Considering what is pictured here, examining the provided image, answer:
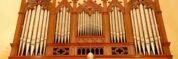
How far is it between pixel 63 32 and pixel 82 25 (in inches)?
18.4

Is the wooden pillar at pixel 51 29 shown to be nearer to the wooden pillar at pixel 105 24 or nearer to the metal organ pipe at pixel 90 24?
the metal organ pipe at pixel 90 24

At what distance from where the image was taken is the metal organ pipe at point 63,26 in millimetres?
8031

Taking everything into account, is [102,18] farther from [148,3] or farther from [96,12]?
[148,3]

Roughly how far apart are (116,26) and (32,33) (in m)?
1.91

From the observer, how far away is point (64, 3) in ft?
29.0

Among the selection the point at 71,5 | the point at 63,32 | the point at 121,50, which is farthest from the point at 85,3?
the point at 121,50

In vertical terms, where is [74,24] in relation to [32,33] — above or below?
above

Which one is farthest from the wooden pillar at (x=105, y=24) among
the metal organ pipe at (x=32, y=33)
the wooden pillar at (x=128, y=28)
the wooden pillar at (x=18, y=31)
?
the wooden pillar at (x=18, y=31)

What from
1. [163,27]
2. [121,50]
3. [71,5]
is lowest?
[121,50]

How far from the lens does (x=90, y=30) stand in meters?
8.13

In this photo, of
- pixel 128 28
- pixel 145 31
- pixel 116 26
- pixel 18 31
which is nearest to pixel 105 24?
pixel 116 26

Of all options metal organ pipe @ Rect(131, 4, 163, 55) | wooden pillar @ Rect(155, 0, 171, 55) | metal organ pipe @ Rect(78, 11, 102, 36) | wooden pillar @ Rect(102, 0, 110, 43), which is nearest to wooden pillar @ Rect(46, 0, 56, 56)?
metal organ pipe @ Rect(78, 11, 102, 36)

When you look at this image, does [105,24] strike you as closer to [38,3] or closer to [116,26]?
[116,26]

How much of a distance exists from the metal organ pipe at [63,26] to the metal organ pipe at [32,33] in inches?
11.7
